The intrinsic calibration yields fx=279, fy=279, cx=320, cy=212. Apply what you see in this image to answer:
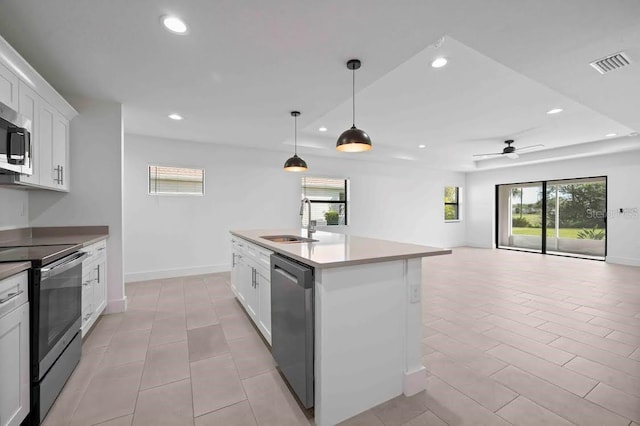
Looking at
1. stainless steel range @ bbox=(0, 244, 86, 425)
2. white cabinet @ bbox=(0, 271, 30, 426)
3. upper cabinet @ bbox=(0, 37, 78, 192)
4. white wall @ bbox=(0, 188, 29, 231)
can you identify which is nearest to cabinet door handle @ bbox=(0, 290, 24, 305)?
white cabinet @ bbox=(0, 271, 30, 426)

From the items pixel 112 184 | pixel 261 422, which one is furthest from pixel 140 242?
pixel 261 422

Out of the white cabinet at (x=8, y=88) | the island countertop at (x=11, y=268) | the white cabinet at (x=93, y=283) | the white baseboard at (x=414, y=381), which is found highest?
the white cabinet at (x=8, y=88)

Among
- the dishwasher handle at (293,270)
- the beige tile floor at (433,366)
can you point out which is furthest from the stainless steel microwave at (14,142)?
the dishwasher handle at (293,270)

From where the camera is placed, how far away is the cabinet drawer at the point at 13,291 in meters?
1.32

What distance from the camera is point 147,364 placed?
86.5 inches

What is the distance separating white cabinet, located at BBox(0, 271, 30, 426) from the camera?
1320 mm

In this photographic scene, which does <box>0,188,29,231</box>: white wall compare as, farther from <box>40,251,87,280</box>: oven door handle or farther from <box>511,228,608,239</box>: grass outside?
<box>511,228,608,239</box>: grass outside

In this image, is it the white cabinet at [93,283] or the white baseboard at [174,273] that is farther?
the white baseboard at [174,273]

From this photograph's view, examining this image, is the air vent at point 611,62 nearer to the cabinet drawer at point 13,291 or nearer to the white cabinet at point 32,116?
the cabinet drawer at point 13,291

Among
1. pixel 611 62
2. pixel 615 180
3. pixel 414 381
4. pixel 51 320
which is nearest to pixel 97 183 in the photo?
pixel 51 320

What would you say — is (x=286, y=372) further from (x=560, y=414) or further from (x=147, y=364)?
(x=560, y=414)

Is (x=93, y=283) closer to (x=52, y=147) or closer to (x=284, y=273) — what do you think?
(x=52, y=147)

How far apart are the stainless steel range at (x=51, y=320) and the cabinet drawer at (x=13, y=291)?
38 mm

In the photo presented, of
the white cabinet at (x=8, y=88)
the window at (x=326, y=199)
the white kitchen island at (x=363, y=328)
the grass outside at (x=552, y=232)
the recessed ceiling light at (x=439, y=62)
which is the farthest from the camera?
the grass outside at (x=552, y=232)
